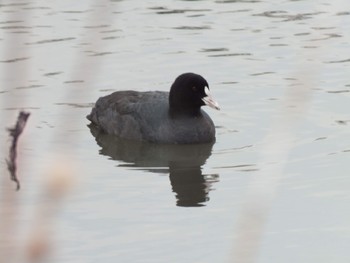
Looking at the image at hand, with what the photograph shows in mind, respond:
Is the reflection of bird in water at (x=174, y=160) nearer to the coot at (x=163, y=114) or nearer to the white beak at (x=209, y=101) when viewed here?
the coot at (x=163, y=114)

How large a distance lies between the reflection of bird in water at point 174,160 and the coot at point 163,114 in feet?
0.31

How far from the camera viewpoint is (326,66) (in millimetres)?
13406

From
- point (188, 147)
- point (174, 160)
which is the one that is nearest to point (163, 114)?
point (188, 147)

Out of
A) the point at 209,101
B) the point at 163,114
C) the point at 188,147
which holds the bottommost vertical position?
the point at 188,147

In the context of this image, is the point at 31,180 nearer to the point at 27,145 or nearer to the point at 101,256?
the point at 27,145

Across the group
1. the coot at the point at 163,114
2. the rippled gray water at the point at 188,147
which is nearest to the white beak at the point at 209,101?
the coot at the point at 163,114

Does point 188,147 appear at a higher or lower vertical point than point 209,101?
lower

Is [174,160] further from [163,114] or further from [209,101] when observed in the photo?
[163,114]

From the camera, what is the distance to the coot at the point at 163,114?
11445mm

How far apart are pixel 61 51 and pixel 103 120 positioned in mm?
2295

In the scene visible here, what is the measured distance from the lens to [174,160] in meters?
10.9

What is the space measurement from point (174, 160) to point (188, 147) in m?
0.53

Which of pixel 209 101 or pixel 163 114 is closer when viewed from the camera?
pixel 209 101

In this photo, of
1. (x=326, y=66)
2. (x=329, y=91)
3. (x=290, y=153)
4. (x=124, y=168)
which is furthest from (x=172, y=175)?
(x=326, y=66)
